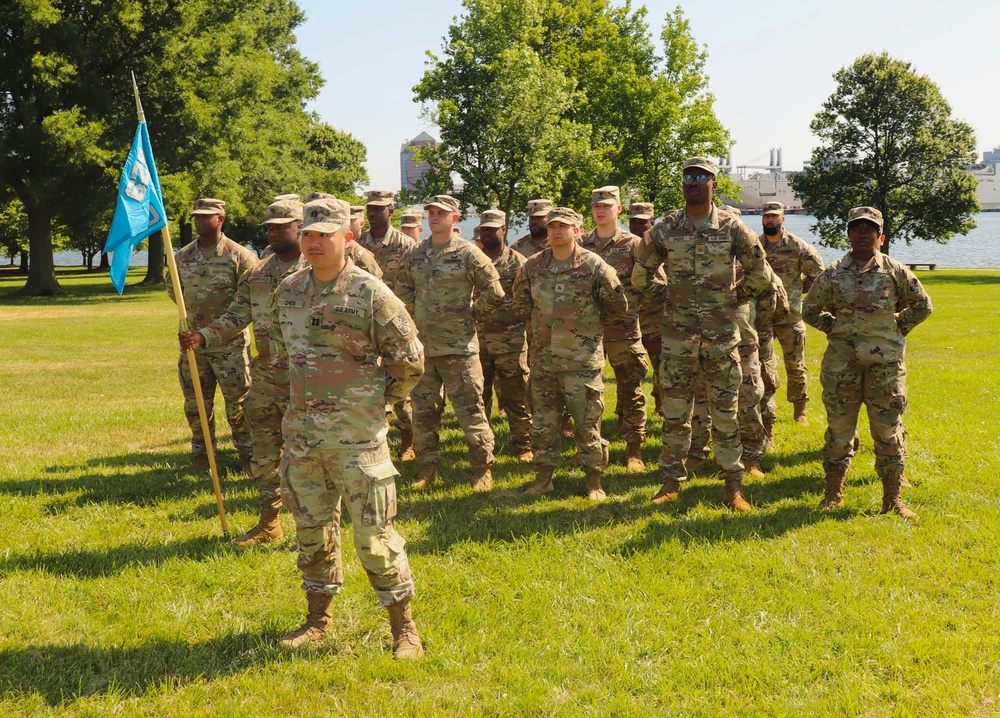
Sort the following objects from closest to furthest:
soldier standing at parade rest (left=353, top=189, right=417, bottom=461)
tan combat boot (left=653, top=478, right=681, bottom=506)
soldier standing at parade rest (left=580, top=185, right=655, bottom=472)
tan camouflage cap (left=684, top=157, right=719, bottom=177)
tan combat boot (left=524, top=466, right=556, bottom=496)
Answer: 1. tan camouflage cap (left=684, top=157, right=719, bottom=177)
2. tan combat boot (left=653, top=478, right=681, bottom=506)
3. tan combat boot (left=524, top=466, right=556, bottom=496)
4. soldier standing at parade rest (left=580, top=185, right=655, bottom=472)
5. soldier standing at parade rest (left=353, top=189, right=417, bottom=461)

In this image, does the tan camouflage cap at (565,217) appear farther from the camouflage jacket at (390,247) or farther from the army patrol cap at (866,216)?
the camouflage jacket at (390,247)

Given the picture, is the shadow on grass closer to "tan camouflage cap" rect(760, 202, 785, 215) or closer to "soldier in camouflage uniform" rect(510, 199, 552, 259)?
"soldier in camouflage uniform" rect(510, 199, 552, 259)

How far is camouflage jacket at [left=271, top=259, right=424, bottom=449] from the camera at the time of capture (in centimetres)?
475

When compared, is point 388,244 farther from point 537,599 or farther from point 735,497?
point 537,599

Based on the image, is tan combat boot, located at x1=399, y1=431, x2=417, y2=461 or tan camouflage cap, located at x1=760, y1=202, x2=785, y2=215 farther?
tan camouflage cap, located at x1=760, y1=202, x2=785, y2=215

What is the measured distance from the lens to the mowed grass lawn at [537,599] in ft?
15.0

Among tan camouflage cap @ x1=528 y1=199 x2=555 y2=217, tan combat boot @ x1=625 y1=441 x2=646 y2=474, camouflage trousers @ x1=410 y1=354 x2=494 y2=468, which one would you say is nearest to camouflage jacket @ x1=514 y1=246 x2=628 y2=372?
camouflage trousers @ x1=410 y1=354 x2=494 y2=468

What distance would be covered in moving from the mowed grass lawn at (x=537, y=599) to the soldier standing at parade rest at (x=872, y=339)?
65 centimetres

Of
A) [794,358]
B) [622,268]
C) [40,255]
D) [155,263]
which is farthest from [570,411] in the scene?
[155,263]

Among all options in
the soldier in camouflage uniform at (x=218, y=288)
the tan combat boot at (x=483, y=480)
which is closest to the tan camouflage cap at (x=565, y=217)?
the tan combat boot at (x=483, y=480)

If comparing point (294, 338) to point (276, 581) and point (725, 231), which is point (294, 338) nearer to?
point (276, 581)

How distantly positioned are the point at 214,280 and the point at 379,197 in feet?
8.90

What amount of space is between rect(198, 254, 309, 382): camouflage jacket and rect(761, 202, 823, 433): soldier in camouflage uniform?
20.7ft

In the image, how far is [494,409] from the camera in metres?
12.2
